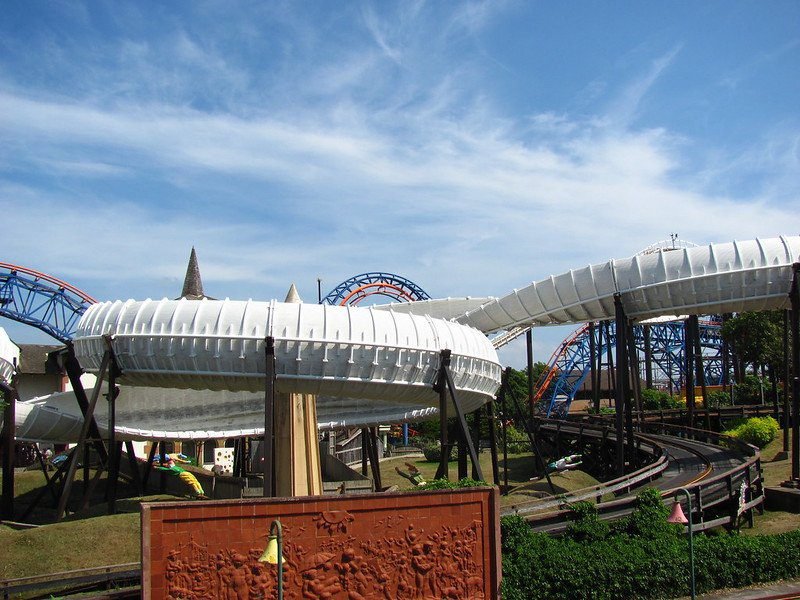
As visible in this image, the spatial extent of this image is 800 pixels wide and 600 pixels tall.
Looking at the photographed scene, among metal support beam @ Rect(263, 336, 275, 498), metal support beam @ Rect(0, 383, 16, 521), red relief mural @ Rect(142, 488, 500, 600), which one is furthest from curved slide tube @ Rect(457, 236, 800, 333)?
metal support beam @ Rect(0, 383, 16, 521)

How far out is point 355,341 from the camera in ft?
89.6

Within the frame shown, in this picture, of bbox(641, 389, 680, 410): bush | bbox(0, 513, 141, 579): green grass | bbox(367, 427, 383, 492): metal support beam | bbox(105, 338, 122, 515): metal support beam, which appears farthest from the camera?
bbox(641, 389, 680, 410): bush

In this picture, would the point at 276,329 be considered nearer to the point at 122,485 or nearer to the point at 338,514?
the point at 338,514

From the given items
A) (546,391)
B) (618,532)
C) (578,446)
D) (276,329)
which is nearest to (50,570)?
(276,329)

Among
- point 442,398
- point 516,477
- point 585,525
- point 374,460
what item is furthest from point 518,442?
point 585,525

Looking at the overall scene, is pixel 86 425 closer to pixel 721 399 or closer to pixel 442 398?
pixel 442 398

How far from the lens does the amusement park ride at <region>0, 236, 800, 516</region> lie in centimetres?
2709

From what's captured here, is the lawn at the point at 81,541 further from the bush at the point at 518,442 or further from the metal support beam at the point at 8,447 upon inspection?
the bush at the point at 518,442

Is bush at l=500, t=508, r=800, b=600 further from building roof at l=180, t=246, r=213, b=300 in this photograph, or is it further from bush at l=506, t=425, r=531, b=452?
bush at l=506, t=425, r=531, b=452

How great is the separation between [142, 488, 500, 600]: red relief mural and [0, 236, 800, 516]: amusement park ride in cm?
939

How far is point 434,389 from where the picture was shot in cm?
3025

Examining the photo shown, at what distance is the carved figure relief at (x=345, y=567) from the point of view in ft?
53.1

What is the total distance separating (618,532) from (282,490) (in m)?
11.8

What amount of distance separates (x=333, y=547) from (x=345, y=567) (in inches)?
20.1
